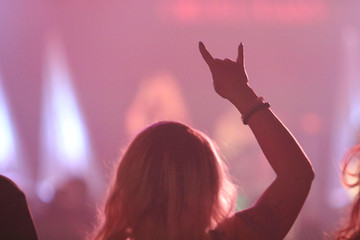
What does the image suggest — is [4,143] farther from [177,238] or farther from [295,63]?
[177,238]

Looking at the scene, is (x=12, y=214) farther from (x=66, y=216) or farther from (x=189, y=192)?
(x=66, y=216)

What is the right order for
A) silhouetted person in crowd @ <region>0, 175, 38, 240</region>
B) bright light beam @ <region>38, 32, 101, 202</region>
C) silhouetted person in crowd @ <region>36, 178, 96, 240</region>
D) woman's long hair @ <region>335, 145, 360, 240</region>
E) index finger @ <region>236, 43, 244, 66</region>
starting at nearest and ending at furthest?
woman's long hair @ <region>335, 145, 360, 240</region>
silhouetted person in crowd @ <region>0, 175, 38, 240</region>
index finger @ <region>236, 43, 244, 66</region>
silhouetted person in crowd @ <region>36, 178, 96, 240</region>
bright light beam @ <region>38, 32, 101, 202</region>

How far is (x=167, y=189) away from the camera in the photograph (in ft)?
3.43

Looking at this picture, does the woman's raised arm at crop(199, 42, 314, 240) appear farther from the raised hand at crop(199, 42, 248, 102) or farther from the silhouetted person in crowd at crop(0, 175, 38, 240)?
the silhouetted person in crowd at crop(0, 175, 38, 240)

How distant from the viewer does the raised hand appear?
1193mm

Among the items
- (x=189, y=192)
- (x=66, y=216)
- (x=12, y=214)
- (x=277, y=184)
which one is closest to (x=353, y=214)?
(x=277, y=184)

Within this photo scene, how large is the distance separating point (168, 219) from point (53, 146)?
3945mm

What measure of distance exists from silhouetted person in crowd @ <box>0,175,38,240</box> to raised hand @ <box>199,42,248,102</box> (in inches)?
20.4

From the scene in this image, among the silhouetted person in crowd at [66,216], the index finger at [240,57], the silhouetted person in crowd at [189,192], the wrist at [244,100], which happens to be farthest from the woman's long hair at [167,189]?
the silhouetted person in crowd at [66,216]

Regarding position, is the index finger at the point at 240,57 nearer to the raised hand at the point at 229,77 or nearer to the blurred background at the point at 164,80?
the raised hand at the point at 229,77

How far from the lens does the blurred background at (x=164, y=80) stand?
15.8 feet

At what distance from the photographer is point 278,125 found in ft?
3.69

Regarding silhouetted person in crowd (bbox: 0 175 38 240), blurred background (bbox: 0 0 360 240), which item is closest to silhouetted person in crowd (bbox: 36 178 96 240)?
blurred background (bbox: 0 0 360 240)

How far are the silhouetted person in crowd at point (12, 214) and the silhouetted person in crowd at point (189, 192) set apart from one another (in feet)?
0.51
